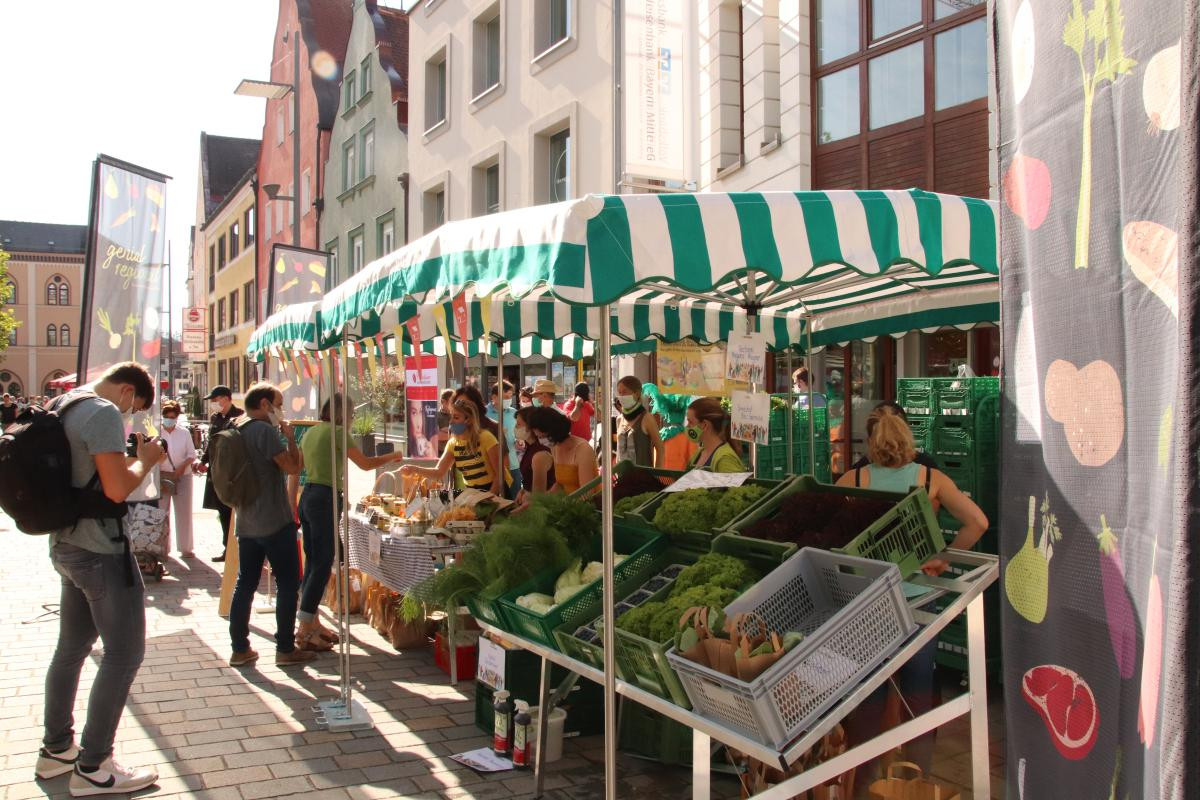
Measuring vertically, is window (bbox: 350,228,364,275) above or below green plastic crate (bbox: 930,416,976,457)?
above

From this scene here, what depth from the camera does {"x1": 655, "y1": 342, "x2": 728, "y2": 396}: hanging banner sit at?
5684mm

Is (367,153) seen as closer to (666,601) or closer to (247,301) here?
(247,301)

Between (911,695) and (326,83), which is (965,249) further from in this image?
(326,83)

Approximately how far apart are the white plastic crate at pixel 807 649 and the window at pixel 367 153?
22143mm

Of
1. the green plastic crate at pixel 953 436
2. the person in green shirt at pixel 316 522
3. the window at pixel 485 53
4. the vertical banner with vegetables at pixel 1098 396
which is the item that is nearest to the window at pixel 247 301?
the window at pixel 485 53

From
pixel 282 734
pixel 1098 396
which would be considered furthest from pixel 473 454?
pixel 1098 396

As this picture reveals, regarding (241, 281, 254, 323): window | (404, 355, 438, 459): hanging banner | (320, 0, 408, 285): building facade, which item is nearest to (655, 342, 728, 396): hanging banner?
(404, 355, 438, 459): hanging banner

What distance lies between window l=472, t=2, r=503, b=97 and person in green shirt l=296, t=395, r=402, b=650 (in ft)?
43.3

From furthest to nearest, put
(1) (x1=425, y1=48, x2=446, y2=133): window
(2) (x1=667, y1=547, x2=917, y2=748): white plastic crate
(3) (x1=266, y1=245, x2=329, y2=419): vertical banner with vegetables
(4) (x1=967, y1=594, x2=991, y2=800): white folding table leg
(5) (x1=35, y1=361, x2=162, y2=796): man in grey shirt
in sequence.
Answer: (1) (x1=425, y1=48, x2=446, y2=133): window
(3) (x1=266, y1=245, x2=329, y2=419): vertical banner with vegetables
(5) (x1=35, y1=361, x2=162, y2=796): man in grey shirt
(4) (x1=967, y1=594, x2=991, y2=800): white folding table leg
(2) (x1=667, y1=547, x2=917, y2=748): white plastic crate

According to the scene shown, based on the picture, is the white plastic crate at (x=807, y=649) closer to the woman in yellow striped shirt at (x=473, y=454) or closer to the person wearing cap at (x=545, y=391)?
the woman in yellow striped shirt at (x=473, y=454)

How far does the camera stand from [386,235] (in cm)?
2300

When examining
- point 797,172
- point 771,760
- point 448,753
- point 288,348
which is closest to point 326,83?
point 797,172

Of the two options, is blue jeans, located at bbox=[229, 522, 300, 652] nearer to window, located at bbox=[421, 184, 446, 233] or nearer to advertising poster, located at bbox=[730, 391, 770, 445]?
advertising poster, located at bbox=[730, 391, 770, 445]

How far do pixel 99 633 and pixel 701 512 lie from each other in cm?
271
